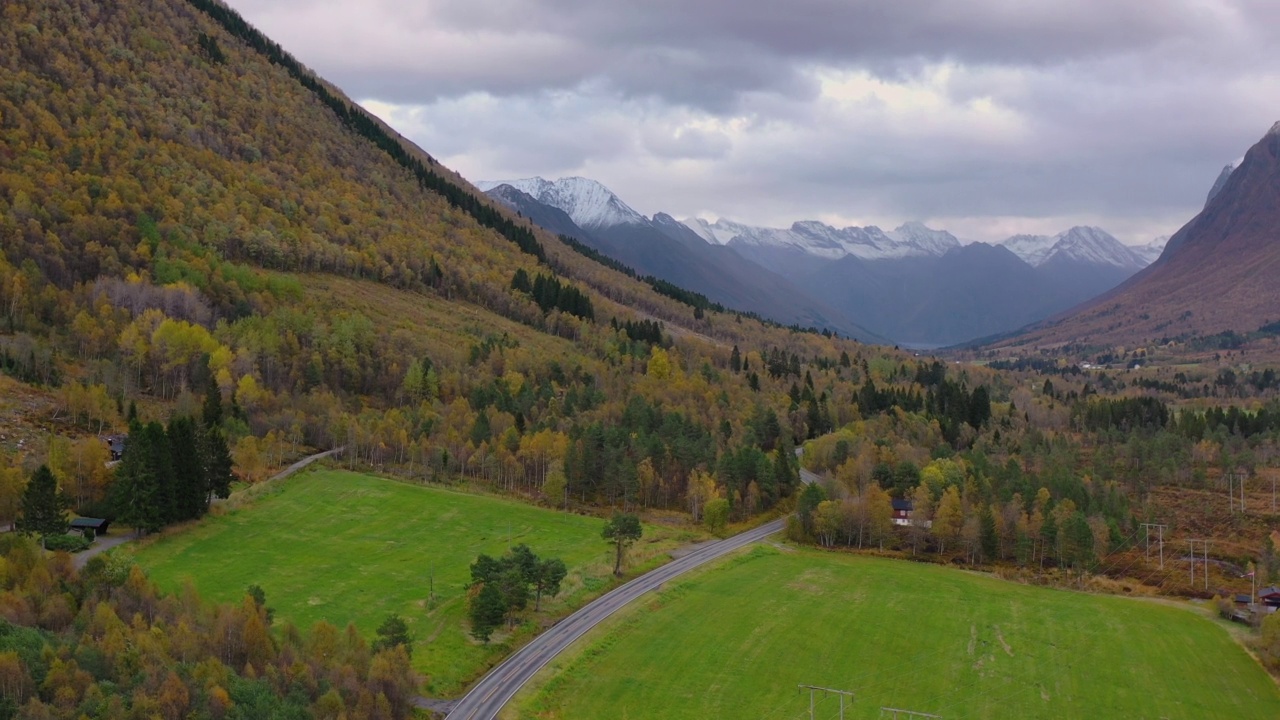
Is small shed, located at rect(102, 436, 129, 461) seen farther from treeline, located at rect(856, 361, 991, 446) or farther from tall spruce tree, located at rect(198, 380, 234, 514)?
treeline, located at rect(856, 361, 991, 446)

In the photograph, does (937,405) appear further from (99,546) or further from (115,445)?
(99,546)

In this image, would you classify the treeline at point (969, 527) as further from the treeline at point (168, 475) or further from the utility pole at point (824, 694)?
the treeline at point (168, 475)

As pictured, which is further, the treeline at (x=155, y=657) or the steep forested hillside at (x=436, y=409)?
the steep forested hillside at (x=436, y=409)

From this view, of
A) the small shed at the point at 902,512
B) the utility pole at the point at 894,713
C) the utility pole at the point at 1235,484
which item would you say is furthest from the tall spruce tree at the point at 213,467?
the utility pole at the point at 1235,484

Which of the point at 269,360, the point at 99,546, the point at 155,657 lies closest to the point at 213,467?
the point at 99,546

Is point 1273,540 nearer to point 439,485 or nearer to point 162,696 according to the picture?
point 439,485

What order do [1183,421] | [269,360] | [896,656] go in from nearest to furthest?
[896,656]
[269,360]
[1183,421]
